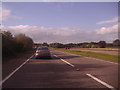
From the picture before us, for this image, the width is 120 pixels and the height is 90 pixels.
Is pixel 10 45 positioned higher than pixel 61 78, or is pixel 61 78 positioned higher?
pixel 10 45

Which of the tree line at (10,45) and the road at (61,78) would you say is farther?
the tree line at (10,45)

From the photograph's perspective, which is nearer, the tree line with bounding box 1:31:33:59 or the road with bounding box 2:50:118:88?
the road with bounding box 2:50:118:88

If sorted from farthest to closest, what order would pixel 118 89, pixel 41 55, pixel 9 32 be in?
pixel 9 32, pixel 41 55, pixel 118 89

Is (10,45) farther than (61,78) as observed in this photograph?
Yes

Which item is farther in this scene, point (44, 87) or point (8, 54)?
point (8, 54)

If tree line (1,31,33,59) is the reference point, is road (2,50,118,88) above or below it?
below

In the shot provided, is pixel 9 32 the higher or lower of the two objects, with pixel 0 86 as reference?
higher

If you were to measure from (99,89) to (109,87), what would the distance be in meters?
0.56

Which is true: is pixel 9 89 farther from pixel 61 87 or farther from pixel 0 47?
pixel 0 47

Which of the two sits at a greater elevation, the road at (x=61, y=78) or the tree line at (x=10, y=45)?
the tree line at (x=10, y=45)

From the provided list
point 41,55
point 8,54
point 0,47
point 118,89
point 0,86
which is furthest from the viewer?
point 8,54

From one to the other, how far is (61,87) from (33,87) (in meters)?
1.07

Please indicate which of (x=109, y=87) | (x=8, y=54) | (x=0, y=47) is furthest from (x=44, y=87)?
(x=8, y=54)

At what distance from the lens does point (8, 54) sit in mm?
32281
